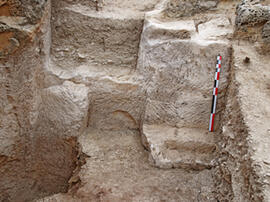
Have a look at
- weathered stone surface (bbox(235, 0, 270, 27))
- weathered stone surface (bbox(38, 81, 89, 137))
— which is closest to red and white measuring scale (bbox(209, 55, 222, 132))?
weathered stone surface (bbox(235, 0, 270, 27))

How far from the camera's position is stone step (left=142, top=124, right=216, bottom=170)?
2.72m

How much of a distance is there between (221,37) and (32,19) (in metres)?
2.19

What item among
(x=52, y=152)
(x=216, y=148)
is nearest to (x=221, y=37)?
(x=216, y=148)

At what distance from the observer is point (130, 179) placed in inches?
103

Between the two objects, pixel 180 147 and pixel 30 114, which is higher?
pixel 30 114

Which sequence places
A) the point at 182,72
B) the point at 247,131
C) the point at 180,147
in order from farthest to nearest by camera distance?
the point at 182,72 < the point at 180,147 < the point at 247,131

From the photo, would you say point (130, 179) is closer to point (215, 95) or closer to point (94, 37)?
point (215, 95)

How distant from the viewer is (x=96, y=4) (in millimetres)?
3564

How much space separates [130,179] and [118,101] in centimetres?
109

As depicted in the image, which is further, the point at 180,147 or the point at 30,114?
the point at 30,114

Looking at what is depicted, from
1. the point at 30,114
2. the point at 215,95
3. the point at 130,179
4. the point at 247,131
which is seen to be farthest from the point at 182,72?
the point at 30,114

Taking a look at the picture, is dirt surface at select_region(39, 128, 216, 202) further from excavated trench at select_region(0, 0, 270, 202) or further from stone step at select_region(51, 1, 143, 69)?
stone step at select_region(51, 1, 143, 69)

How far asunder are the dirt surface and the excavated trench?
0.01 meters

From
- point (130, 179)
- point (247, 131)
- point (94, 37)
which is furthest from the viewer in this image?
point (94, 37)
